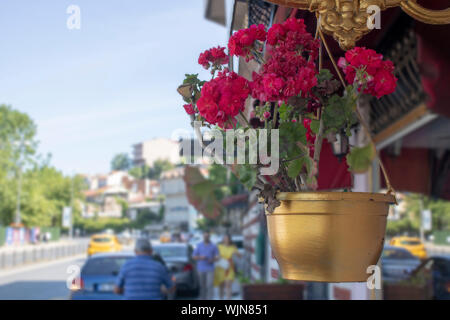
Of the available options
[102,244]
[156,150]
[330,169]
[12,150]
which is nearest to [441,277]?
[330,169]

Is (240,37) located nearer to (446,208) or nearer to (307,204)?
(307,204)

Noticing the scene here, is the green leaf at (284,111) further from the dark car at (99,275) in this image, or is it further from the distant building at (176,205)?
the distant building at (176,205)

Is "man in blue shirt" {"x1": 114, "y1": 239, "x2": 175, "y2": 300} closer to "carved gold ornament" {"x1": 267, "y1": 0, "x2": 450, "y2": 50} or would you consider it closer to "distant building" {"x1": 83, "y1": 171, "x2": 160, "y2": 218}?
"carved gold ornament" {"x1": 267, "y1": 0, "x2": 450, "y2": 50}

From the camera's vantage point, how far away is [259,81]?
174 centimetres

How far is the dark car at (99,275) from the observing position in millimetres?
9239

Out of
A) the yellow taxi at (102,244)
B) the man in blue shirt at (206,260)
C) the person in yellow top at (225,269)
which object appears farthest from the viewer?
the yellow taxi at (102,244)

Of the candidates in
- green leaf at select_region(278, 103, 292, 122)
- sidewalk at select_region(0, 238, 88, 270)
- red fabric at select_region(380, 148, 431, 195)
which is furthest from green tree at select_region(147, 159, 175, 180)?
green leaf at select_region(278, 103, 292, 122)

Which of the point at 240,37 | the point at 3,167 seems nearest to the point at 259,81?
the point at 240,37

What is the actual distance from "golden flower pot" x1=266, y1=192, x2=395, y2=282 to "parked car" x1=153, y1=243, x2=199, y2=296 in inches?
499

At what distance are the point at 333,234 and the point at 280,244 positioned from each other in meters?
0.18

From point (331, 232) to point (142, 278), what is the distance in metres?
4.51

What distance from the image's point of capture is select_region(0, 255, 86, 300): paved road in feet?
47.5

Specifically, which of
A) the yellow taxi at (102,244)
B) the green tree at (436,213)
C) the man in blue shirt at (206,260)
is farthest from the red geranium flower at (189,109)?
the green tree at (436,213)

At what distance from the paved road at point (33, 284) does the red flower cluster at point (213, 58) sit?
10.8 metres
